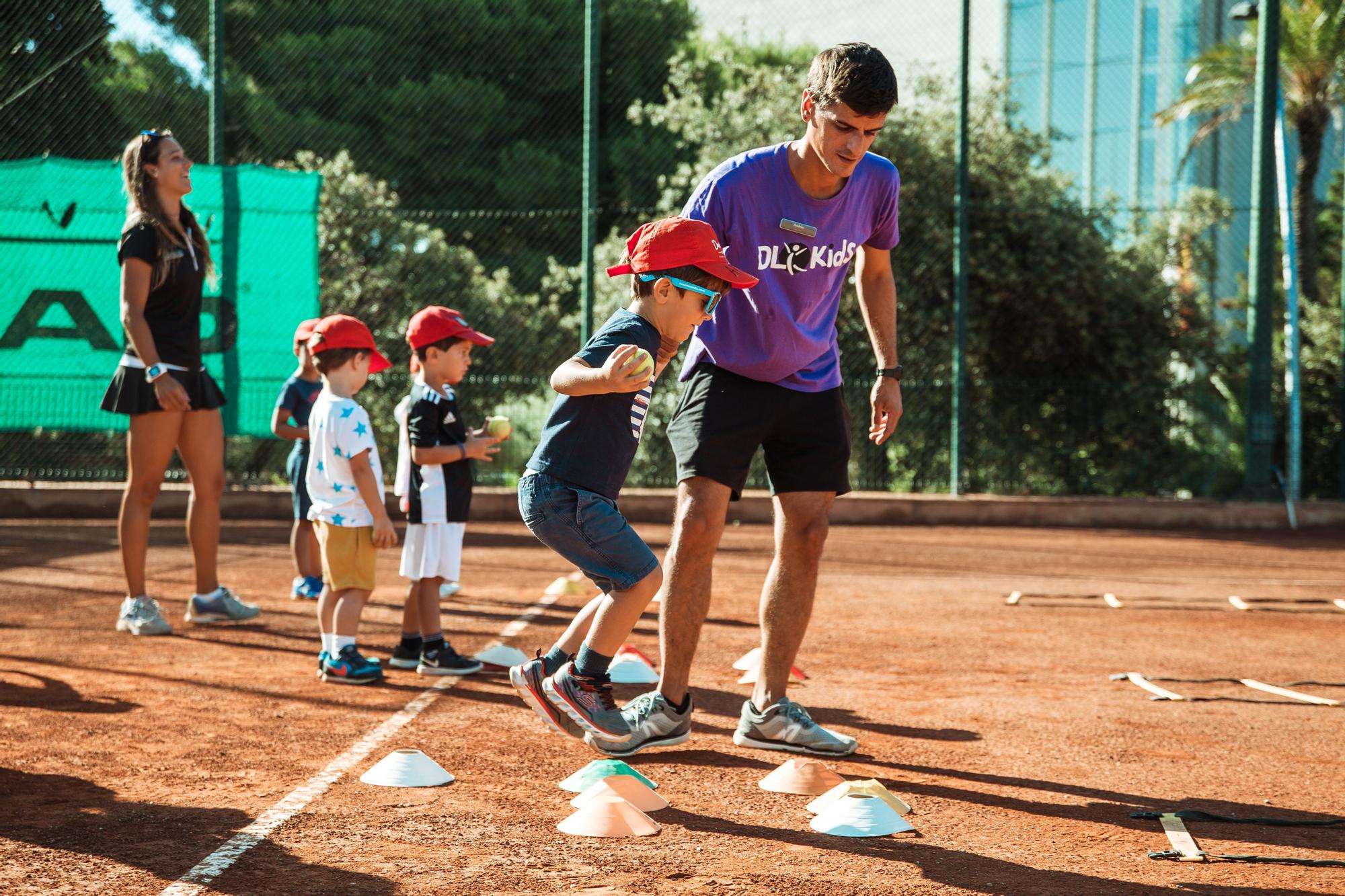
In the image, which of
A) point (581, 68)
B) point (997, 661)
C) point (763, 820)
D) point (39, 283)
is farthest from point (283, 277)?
point (763, 820)

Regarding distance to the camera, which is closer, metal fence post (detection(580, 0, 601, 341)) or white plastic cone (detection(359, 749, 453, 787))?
white plastic cone (detection(359, 749, 453, 787))

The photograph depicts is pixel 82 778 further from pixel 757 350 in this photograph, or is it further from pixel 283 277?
Result: pixel 283 277

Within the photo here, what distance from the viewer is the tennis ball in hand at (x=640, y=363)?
3309mm

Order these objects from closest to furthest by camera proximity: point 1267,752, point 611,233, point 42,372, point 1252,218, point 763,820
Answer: point 763,820 < point 1267,752 < point 42,372 < point 1252,218 < point 611,233

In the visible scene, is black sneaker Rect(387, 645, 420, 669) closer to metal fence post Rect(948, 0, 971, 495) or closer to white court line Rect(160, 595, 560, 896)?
white court line Rect(160, 595, 560, 896)

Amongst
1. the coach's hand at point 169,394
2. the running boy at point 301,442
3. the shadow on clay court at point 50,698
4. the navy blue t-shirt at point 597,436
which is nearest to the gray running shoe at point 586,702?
the navy blue t-shirt at point 597,436

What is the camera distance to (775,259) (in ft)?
13.5

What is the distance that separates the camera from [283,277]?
1180 centimetres

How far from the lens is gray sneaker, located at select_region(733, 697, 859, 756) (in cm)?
399

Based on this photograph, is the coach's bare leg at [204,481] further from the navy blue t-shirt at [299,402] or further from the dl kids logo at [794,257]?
the dl kids logo at [794,257]

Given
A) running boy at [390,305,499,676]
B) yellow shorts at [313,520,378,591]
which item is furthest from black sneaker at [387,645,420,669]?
yellow shorts at [313,520,378,591]

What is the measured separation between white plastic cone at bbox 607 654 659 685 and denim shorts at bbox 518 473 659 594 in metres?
1.50

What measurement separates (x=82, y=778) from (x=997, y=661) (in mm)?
3691

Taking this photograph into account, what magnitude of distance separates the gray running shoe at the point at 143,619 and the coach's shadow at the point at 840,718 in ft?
8.59
